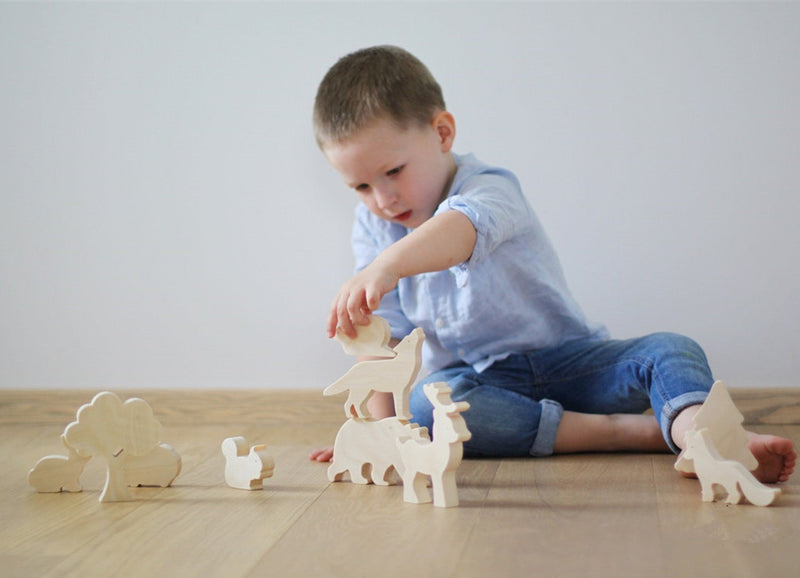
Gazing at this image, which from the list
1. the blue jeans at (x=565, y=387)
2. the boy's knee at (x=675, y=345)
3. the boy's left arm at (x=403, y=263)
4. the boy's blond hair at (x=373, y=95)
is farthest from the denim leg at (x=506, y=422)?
the boy's blond hair at (x=373, y=95)

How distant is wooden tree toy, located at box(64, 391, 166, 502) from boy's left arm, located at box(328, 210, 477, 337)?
23 centimetres

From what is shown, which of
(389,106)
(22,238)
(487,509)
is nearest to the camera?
(487,509)

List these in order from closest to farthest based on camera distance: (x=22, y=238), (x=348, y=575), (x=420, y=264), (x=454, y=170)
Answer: (x=348, y=575) → (x=420, y=264) → (x=454, y=170) → (x=22, y=238)

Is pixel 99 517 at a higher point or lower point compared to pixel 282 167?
lower

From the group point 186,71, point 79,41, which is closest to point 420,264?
point 186,71

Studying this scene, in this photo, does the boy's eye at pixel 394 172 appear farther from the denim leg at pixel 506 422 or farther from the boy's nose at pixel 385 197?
the denim leg at pixel 506 422

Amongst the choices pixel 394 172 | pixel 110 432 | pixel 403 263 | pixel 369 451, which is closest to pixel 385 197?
pixel 394 172

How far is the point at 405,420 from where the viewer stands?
3.20 ft

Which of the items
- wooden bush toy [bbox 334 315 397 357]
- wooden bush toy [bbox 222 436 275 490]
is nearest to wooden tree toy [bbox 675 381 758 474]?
wooden bush toy [bbox 334 315 397 357]

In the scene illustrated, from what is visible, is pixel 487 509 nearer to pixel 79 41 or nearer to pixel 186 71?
pixel 186 71

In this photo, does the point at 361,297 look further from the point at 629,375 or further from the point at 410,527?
the point at 629,375

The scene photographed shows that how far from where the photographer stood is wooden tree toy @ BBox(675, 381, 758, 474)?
3.13ft

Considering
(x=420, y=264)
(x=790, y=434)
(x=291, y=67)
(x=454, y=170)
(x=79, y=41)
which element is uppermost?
(x=79, y=41)

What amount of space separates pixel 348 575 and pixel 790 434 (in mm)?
943
